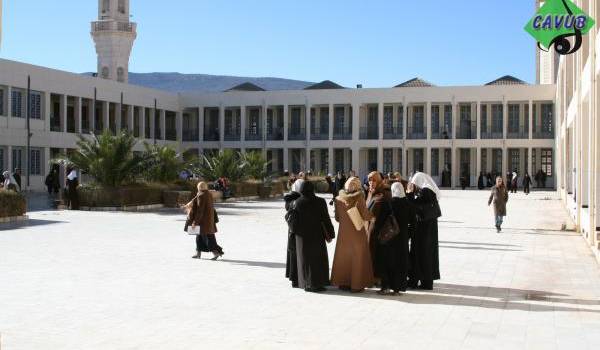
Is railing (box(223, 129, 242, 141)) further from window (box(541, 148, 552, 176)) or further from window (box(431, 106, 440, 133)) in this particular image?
window (box(541, 148, 552, 176))

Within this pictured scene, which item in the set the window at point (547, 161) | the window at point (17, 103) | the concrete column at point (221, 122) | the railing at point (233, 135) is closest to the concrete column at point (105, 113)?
the window at point (17, 103)

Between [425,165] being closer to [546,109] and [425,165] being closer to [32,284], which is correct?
[546,109]

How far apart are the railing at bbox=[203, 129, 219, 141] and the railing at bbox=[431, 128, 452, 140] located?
1679 cm

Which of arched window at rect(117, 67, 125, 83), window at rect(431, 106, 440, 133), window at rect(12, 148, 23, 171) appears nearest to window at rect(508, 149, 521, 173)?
window at rect(431, 106, 440, 133)

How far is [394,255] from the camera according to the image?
399 inches

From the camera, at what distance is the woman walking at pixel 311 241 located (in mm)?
10328

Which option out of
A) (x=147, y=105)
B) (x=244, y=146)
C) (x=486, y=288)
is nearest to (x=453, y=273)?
(x=486, y=288)

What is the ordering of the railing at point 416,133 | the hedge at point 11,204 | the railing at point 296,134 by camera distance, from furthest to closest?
the railing at point 296,134 → the railing at point 416,133 → the hedge at point 11,204

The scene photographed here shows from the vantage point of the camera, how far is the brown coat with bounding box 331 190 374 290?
10.2 meters

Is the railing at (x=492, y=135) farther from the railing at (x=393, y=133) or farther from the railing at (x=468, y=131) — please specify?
the railing at (x=393, y=133)

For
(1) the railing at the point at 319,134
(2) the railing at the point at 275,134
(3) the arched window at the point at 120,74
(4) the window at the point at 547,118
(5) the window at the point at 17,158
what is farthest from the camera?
(2) the railing at the point at 275,134

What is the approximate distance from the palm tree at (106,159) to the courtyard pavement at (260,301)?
34.3ft

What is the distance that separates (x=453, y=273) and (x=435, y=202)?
6.70ft

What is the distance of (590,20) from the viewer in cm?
1396
